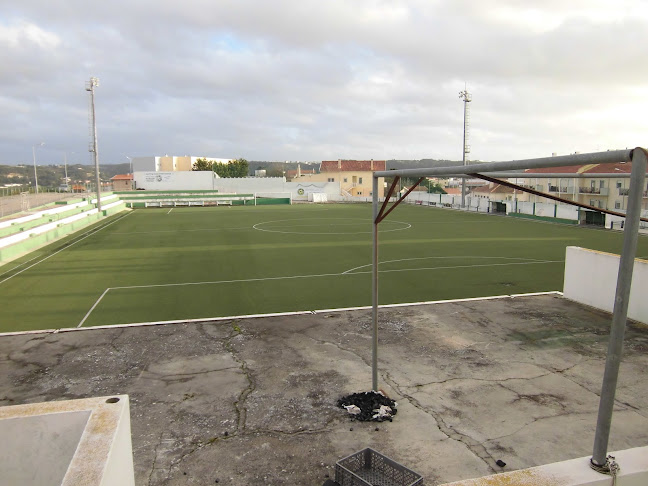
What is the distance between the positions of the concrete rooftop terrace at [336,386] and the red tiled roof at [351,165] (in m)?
86.3

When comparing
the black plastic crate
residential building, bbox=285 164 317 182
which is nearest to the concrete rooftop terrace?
the black plastic crate

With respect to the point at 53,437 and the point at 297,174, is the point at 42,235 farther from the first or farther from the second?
the point at 297,174

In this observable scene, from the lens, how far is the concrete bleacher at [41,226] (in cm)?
2395

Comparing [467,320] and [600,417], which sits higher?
[600,417]

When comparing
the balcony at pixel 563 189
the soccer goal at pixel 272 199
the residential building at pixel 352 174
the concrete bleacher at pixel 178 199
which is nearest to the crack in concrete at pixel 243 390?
the concrete bleacher at pixel 178 199

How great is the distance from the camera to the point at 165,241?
2909 cm

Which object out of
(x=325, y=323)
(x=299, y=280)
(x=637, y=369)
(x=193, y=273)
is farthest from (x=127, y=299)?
(x=637, y=369)

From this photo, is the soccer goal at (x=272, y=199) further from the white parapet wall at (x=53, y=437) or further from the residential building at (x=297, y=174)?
the white parapet wall at (x=53, y=437)

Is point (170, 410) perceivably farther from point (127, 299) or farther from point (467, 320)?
point (127, 299)

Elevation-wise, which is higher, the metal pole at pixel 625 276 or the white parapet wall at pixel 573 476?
the metal pole at pixel 625 276

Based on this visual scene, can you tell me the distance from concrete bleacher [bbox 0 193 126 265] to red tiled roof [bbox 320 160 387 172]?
190 feet

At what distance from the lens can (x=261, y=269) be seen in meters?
20.0

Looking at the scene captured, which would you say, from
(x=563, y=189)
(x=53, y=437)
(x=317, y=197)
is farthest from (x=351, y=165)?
(x=53, y=437)

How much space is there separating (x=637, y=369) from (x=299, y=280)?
11.0 m
